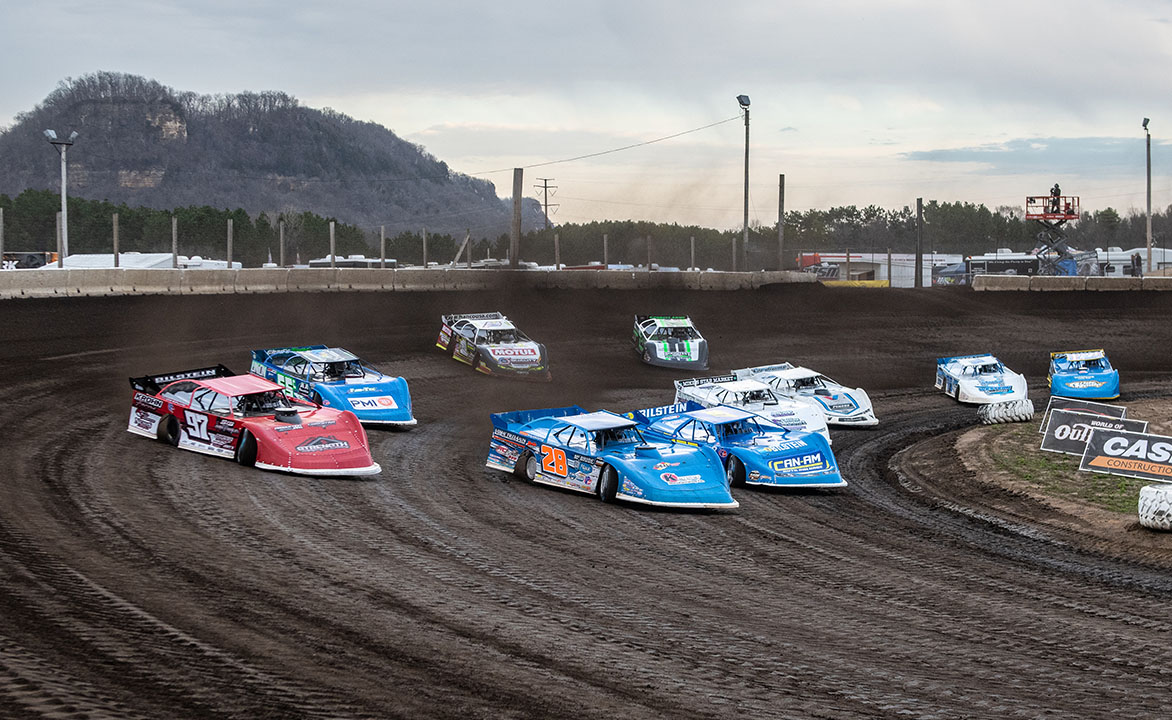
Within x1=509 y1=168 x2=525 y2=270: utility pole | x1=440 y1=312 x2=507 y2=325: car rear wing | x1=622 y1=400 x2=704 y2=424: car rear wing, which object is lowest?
x1=622 y1=400 x2=704 y2=424: car rear wing

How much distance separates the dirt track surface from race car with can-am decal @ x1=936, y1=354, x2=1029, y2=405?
632 centimetres

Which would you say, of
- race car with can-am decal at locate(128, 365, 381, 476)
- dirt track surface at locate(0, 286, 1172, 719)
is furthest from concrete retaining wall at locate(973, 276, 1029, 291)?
race car with can-am decal at locate(128, 365, 381, 476)

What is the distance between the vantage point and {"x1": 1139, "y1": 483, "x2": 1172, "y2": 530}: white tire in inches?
533

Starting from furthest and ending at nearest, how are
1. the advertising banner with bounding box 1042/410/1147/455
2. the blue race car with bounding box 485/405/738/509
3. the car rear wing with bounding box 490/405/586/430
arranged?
the advertising banner with bounding box 1042/410/1147/455 → the car rear wing with bounding box 490/405/586/430 → the blue race car with bounding box 485/405/738/509

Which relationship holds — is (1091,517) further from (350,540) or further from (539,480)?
(350,540)

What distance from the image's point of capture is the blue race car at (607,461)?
14492 millimetres

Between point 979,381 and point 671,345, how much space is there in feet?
26.4

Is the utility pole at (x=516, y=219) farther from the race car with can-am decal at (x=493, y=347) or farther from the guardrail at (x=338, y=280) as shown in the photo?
the race car with can-am decal at (x=493, y=347)

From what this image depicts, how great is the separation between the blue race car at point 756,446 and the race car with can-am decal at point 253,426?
176 inches

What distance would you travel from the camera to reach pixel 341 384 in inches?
806

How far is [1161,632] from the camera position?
953 centimetres

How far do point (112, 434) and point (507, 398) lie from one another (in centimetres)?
922

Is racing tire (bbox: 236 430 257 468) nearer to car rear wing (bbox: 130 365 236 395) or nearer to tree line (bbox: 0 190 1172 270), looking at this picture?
car rear wing (bbox: 130 365 236 395)

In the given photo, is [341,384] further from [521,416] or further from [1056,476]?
[1056,476]
